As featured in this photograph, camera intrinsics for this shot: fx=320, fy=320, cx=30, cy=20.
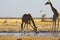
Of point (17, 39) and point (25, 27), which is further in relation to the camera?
point (25, 27)

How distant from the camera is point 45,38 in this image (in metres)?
18.0

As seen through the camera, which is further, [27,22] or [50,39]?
[27,22]

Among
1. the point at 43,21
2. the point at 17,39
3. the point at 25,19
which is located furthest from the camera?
the point at 43,21

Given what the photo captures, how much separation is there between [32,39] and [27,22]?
18.7 ft

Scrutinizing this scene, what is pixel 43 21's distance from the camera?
37.8 meters

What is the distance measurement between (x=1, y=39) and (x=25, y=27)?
23.7 feet

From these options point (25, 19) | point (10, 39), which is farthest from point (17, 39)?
point (25, 19)

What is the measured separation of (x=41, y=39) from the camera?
17.8 metres

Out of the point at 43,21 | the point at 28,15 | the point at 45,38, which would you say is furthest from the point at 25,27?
the point at 43,21

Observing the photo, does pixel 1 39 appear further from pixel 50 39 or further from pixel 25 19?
pixel 25 19

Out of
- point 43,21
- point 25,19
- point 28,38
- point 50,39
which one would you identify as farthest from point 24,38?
point 43,21

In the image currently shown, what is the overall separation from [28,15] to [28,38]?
→ 618 cm

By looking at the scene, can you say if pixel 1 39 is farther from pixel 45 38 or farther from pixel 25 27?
pixel 25 27

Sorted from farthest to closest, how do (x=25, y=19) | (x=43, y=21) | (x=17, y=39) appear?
(x=43, y=21), (x=25, y=19), (x=17, y=39)
